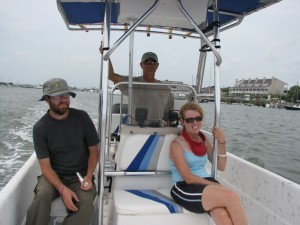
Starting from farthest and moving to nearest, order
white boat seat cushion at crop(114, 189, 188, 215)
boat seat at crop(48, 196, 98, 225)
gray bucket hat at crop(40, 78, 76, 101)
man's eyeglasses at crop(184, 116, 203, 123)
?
man's eyeglasses at crop(184, 116, 203, 123), gray bucket hat at crop(40, 78, 76, 101), boat seat at crop(48, 196, 98, 225), white boat seat cushion at crop(114, 189, 188, 215)

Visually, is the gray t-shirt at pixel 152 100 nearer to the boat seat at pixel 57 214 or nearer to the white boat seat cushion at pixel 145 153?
the white boat seat cushion at pixel 145 153

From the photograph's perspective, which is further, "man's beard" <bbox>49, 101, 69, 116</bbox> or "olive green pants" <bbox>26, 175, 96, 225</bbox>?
"man's beard" <bbox>49, 101, 69, 116</bbox>

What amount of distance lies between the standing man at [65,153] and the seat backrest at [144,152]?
253 mm

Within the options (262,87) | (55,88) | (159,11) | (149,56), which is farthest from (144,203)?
(262,87)

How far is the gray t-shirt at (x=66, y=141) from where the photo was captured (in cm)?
262

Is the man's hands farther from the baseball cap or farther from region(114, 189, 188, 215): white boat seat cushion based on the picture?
the baseball cap

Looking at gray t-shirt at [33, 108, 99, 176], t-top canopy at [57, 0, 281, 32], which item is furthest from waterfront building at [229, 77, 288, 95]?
gray t-shirt at [33, 108, 99, 176]

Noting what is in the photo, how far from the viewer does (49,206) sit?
2.39 meters

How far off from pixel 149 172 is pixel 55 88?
1042mm

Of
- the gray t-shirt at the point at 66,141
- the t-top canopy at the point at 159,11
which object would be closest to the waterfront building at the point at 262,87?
the t-top canopy at the point at 159,11

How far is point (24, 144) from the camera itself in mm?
9602

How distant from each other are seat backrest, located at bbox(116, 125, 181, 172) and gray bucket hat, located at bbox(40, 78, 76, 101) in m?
0.65

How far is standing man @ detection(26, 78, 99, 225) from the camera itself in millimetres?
2438

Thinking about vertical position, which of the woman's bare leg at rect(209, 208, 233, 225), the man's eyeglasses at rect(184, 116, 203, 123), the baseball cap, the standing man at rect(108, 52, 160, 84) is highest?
the baseball cap
